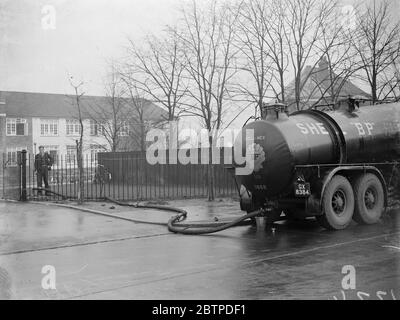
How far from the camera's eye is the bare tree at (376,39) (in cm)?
1723

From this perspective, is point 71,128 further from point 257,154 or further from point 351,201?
point 351,201

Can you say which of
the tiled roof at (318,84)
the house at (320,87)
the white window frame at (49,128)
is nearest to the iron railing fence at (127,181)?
the house at (320,87)

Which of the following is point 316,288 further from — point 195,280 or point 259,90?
point 259,90

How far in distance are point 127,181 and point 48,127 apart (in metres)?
39.6

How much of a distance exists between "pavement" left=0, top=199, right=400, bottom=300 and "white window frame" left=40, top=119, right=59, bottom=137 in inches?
1891

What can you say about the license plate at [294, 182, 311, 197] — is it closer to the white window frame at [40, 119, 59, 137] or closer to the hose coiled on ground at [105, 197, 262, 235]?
the hose coiled on ground at [105, 197, 262, 235]

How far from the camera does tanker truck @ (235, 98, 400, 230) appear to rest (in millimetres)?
10422

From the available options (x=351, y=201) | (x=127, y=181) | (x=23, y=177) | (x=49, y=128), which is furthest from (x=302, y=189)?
(x=49, y=128)

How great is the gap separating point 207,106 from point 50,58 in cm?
890

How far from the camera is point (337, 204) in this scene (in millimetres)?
10852

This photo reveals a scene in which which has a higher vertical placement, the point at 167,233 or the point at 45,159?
the point at 45,159

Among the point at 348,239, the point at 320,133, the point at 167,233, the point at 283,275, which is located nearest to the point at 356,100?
the point at 320,133

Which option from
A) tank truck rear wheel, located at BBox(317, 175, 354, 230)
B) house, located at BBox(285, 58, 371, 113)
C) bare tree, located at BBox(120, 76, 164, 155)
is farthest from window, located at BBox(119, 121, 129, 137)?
tank truck rear wheel, located at BBox(317, 175, 354, 230)

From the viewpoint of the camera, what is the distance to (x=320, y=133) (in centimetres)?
1095
